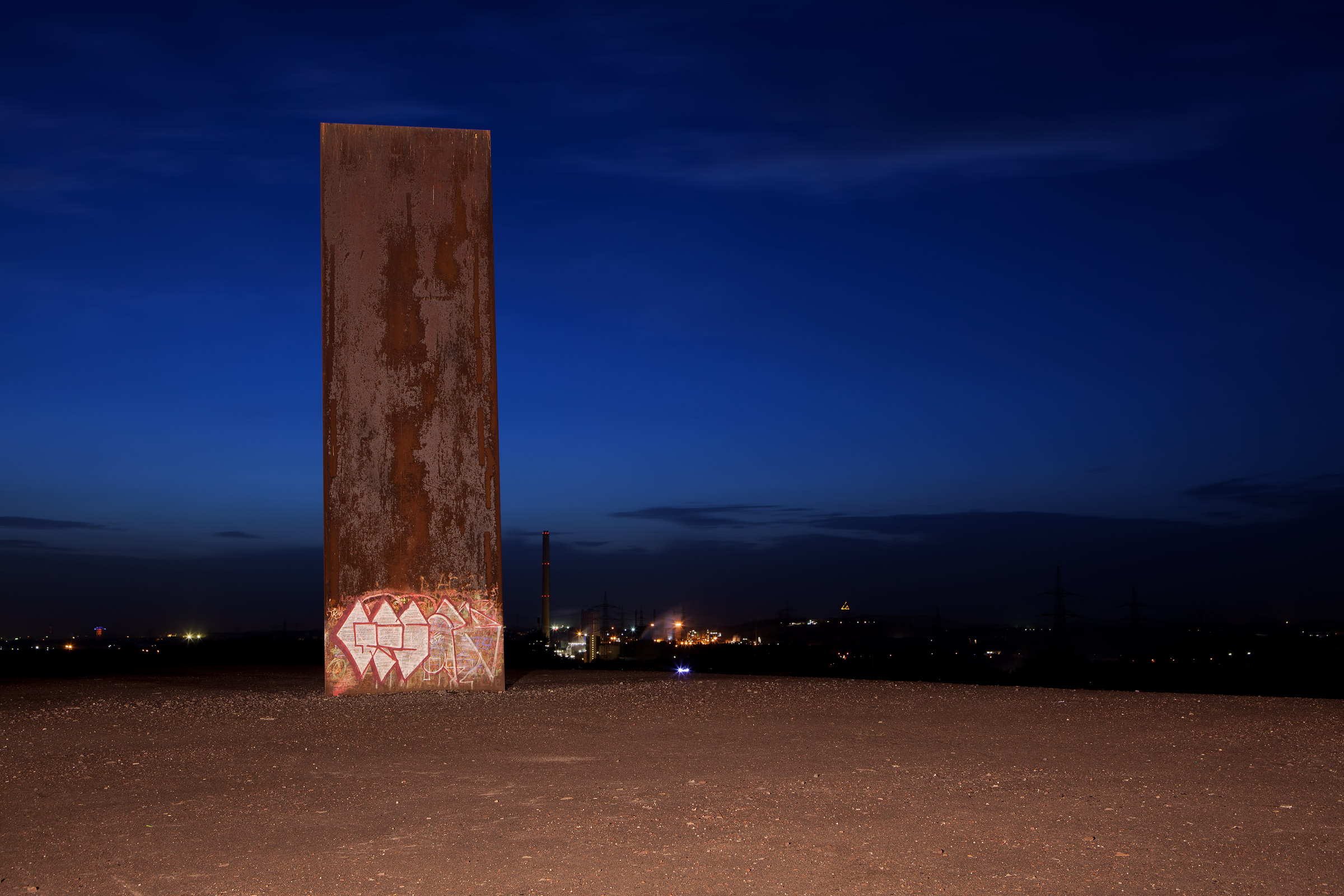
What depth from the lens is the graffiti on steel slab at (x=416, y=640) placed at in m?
12.8

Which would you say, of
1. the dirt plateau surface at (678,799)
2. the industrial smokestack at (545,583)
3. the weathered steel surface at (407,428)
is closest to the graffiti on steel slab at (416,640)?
the weathered steel surface at (407,428)

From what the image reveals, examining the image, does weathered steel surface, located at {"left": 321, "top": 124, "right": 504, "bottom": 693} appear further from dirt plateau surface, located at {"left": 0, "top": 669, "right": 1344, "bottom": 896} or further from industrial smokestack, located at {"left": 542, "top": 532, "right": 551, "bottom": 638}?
industrial smokestack, located at {"left": 542, "top": 532, "right": 551, "bottom": 638}

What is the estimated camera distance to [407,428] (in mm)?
12938

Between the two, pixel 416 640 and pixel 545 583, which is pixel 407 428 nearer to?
pixel 416 640

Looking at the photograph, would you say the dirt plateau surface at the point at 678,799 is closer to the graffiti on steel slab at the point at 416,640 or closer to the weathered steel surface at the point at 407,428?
the graffiti on steel slab at the point at 416,640

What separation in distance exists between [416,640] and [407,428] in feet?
8.44

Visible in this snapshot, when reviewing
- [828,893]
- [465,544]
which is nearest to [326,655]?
[465,544]

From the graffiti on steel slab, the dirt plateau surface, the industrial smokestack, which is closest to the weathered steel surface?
the graffiti on steel slab

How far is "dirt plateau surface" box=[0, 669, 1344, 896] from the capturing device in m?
4.95

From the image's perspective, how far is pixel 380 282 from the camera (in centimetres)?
1310

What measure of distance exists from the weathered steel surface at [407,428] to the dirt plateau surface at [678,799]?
5.19ft

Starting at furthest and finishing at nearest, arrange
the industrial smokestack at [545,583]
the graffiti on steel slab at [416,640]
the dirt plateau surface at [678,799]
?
the industrial smokestack at [545,583] < the graffiti on steel slab at [416,640] < the dirt plateau surface at [678,799]

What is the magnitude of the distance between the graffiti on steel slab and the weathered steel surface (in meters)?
0.02

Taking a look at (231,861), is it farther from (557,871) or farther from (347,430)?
(347,430)
